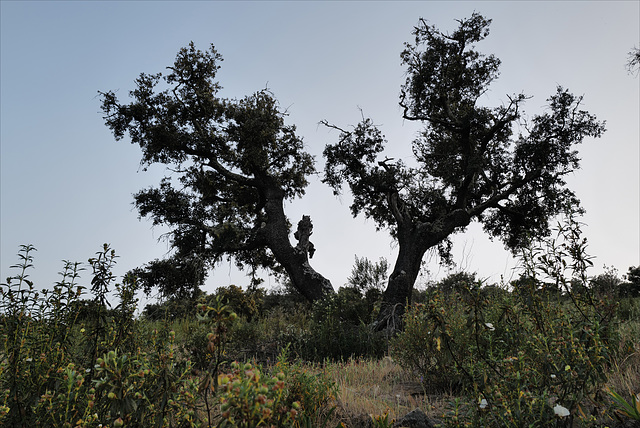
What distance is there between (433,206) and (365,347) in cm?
805

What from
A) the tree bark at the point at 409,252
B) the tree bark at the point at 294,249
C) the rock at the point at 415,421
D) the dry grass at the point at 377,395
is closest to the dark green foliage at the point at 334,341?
the dry grass at the point at 377,395

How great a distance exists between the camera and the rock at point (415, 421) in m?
3.37

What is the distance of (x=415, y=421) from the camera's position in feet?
11.1

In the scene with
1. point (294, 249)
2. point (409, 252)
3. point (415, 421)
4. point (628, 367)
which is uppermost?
point (294, 249)

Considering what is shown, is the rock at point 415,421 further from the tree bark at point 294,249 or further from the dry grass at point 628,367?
the tree bark at point 294,249

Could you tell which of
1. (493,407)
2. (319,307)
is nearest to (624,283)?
(319,307)

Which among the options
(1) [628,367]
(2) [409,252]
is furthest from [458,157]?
(1) [628,367]

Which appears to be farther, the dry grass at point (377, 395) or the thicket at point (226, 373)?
the dry grass at point (377, 395)

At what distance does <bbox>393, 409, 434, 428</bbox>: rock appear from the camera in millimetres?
3371

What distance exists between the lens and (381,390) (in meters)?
4.90

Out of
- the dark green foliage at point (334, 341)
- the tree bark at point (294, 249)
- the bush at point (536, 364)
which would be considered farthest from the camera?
the tree bark at point (294, 249)

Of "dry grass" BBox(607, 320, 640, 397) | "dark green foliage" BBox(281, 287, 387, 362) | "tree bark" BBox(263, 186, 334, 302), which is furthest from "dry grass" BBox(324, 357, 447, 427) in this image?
"tree bark" BBox(263, 186, 334, 302)

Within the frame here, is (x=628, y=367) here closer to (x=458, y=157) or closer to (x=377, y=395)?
(x=377, y=395)

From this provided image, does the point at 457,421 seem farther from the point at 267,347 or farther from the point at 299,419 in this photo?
the point at 267,347
